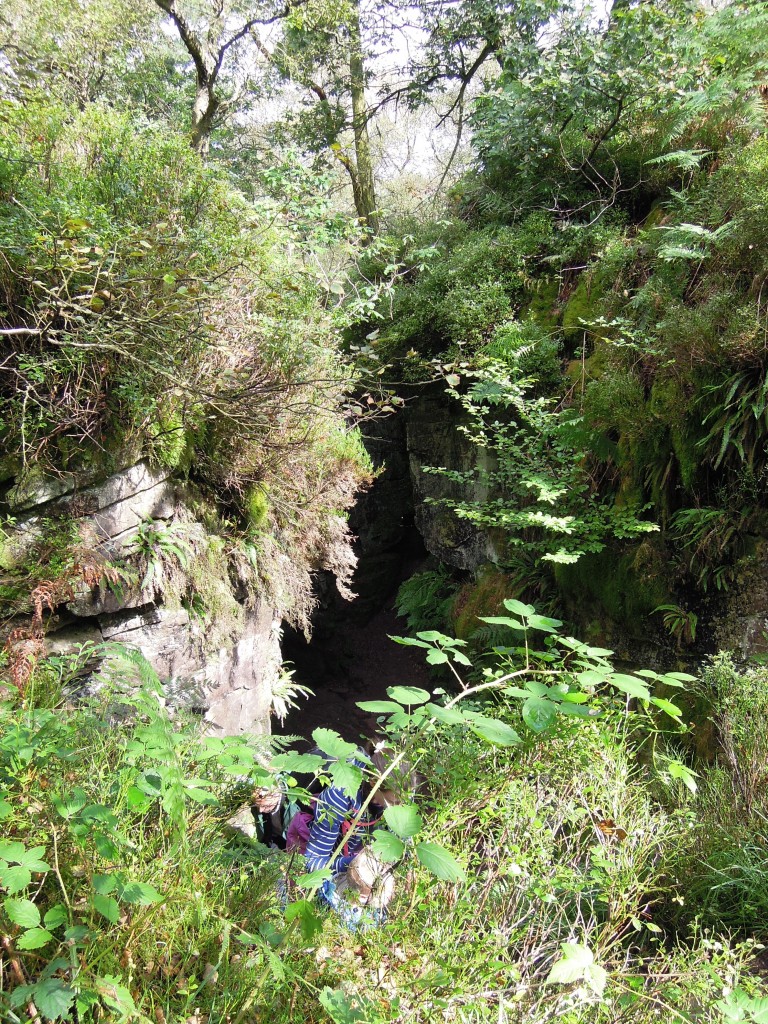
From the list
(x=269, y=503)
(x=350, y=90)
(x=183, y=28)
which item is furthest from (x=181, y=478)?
(x=350, y=90)

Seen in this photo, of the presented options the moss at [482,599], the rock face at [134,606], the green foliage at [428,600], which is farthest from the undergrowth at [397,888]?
the green foliage at [428,600]

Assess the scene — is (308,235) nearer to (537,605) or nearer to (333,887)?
(537,605)

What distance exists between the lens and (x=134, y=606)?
13.0ft

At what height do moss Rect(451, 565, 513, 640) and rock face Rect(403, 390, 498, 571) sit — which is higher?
rock face Rect(403, 390, 498, 571)

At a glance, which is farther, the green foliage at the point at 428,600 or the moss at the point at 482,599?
the green foliage at the point at 428,600

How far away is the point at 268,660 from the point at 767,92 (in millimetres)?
7280

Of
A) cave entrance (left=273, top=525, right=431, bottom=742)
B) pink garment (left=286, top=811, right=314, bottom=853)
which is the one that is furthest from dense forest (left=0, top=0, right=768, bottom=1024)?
cave entrance (left=273, top=525, right=431, bottom=742)

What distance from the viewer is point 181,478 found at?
446 cm

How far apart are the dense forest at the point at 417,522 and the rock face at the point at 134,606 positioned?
0.09ft

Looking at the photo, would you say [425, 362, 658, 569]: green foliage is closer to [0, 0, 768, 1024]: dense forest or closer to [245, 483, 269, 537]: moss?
[0, 0, 768, 1024]: dense forest

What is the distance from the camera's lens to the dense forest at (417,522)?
5.20 feet

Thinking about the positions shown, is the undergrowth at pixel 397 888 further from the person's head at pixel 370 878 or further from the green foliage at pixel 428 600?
the green foliage at pixel 428 600

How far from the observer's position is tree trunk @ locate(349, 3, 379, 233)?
9289mm

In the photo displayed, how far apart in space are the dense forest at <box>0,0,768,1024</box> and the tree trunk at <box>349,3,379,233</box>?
0.08 meters
